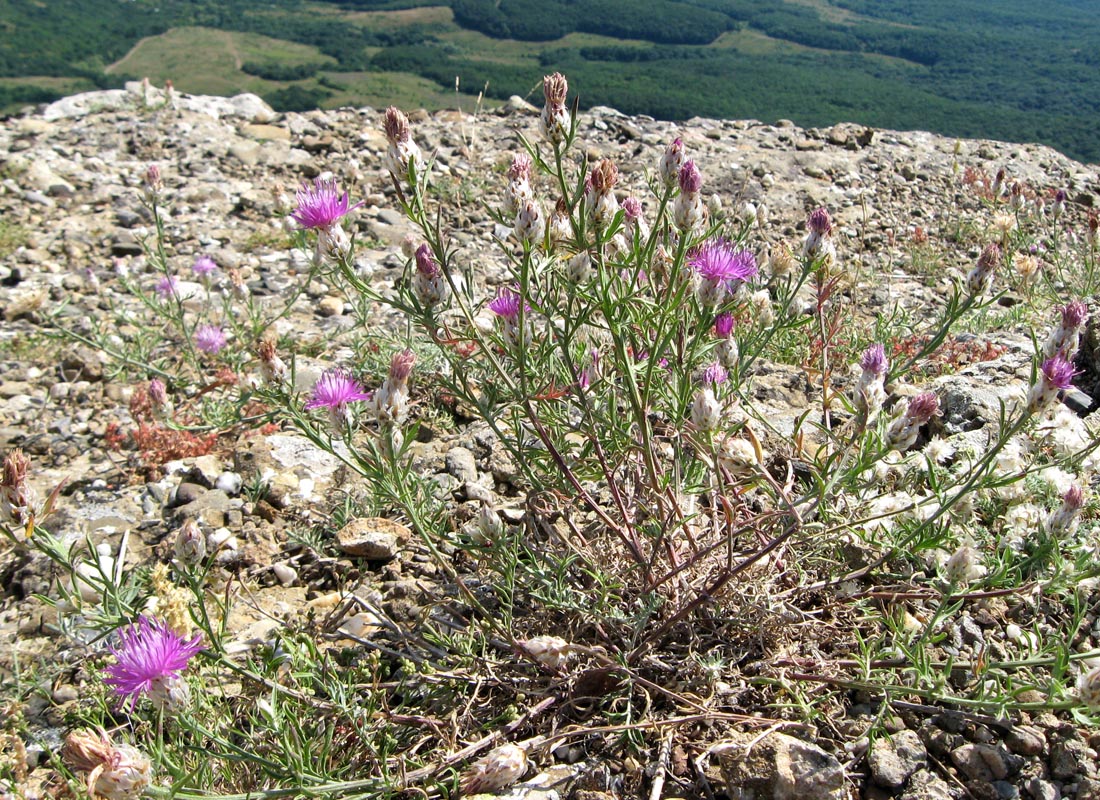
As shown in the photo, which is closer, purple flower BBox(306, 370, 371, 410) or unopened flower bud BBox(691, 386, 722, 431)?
unopened flower bud BBox(691, 386, 722, 431)

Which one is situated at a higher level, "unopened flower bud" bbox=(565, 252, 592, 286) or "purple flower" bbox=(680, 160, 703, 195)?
"purple flower" bbox=(680, 160, 703, 195)

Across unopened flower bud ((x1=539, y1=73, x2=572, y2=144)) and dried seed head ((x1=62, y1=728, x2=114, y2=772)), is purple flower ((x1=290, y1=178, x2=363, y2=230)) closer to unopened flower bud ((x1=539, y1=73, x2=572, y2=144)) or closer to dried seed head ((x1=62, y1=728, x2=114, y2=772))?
unopened flower bud ((x1=539, y1=73, x2=572, y2=144))

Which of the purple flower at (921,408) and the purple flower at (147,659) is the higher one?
the purple flower at (921,408)

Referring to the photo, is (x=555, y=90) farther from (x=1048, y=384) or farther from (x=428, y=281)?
(x=1048, y=384)

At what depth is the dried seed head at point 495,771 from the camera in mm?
1814

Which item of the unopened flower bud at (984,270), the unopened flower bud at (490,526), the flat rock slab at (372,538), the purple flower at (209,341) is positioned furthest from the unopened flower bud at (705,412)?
the purple flower at (209,341)

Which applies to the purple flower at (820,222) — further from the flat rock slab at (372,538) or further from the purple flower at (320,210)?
the flat rock slab at (372,538)

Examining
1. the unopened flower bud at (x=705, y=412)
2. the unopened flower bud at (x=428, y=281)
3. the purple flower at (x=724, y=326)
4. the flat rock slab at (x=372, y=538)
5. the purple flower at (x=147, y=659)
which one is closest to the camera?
the purple flower at (x=147, y=659)

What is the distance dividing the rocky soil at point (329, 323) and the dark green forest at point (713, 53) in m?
44.0

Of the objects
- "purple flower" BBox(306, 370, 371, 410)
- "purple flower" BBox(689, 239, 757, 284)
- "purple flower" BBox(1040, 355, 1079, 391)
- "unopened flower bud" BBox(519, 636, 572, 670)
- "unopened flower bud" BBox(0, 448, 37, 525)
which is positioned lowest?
"unopened flower bud" BBox(519, 636, 572, 670)

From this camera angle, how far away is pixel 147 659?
1694 millimetres

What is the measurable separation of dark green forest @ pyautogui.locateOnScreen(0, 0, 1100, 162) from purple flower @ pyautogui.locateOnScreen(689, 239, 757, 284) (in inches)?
1945

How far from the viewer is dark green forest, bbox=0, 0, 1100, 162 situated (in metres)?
69.9

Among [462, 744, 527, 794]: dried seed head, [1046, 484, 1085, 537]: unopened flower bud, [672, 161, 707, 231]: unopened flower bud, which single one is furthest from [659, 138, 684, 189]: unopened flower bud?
[462, 744, 527, 794]: dried seed head
